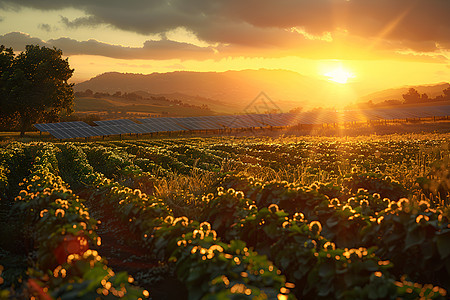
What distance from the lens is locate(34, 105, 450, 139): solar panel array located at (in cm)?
4819

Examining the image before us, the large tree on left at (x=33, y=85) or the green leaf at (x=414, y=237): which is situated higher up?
the large tree on left at (x=33, y=85)

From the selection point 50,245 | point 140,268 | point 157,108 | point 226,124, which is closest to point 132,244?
point 140,268

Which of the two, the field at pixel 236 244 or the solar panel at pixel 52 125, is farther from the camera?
the solar panel at pixel 52 125

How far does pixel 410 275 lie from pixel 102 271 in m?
4.71

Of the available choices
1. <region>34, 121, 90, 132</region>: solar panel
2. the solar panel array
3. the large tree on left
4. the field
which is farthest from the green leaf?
the large tree on left

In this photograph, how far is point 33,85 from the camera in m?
49.6

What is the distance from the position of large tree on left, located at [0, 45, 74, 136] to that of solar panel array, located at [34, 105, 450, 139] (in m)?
3.36

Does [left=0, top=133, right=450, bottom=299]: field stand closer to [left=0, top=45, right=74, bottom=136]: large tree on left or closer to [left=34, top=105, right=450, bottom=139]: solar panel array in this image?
[left=34, top=105, right=450, bottom=139]: solar panel array

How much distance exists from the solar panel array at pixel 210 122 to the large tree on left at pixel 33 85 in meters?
3.36

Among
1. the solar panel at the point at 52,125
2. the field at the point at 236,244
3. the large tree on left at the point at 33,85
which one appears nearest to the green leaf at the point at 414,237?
the field at the point at 236,244

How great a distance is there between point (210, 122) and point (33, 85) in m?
24.5

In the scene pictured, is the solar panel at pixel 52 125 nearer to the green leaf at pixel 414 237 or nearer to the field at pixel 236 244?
the field at pixel 236 244

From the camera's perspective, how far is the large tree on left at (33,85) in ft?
157

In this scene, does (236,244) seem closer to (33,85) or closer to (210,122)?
(33,85)
